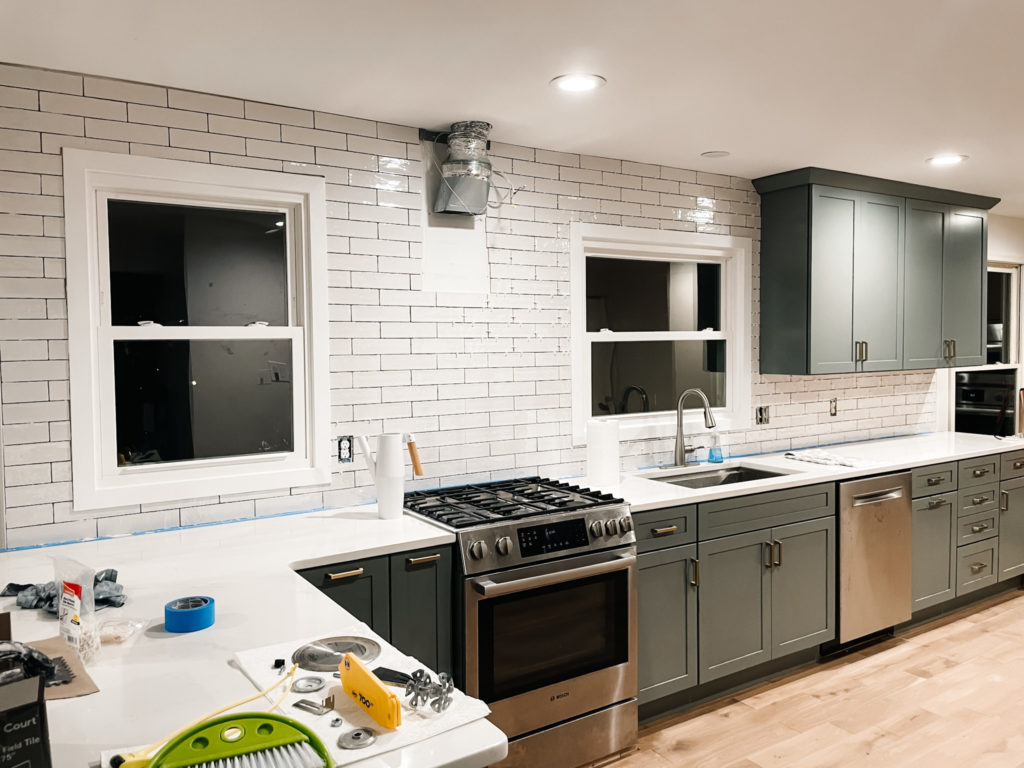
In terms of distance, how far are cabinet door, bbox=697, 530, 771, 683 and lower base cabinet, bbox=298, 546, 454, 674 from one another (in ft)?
4.15

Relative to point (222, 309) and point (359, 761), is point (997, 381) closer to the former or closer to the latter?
point (222, 309)

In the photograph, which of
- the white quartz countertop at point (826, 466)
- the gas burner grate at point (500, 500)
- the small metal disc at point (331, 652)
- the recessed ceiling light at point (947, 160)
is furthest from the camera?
the recessed ceiling light at point (947, 160)

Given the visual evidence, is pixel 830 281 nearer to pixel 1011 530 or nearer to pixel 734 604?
pixel 734 604

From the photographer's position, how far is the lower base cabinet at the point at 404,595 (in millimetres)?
2469

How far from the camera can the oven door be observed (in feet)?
8.89

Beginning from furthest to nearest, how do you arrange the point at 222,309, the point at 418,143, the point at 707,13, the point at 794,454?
1. the point at 794,454
2. the point at 418,143
3. the point at 222,309
4. the point at 707,13

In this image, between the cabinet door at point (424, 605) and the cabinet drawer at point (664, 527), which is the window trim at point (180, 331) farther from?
the cabinet drawer at point (664, 527)

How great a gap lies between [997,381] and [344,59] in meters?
5.45

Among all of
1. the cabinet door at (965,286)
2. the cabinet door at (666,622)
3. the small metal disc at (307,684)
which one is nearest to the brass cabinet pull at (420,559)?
the cabinet door at (666,622)

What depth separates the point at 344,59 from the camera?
8.25 feet

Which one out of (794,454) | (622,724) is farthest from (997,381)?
(622,724)

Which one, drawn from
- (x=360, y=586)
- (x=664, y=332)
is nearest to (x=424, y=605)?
(x=360, y=586)

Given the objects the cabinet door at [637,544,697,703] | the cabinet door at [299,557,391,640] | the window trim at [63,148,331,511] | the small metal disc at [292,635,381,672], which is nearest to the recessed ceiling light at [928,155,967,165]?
the cabinet door at [637,544,697,703]

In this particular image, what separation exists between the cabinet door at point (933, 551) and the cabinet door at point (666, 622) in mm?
1662
